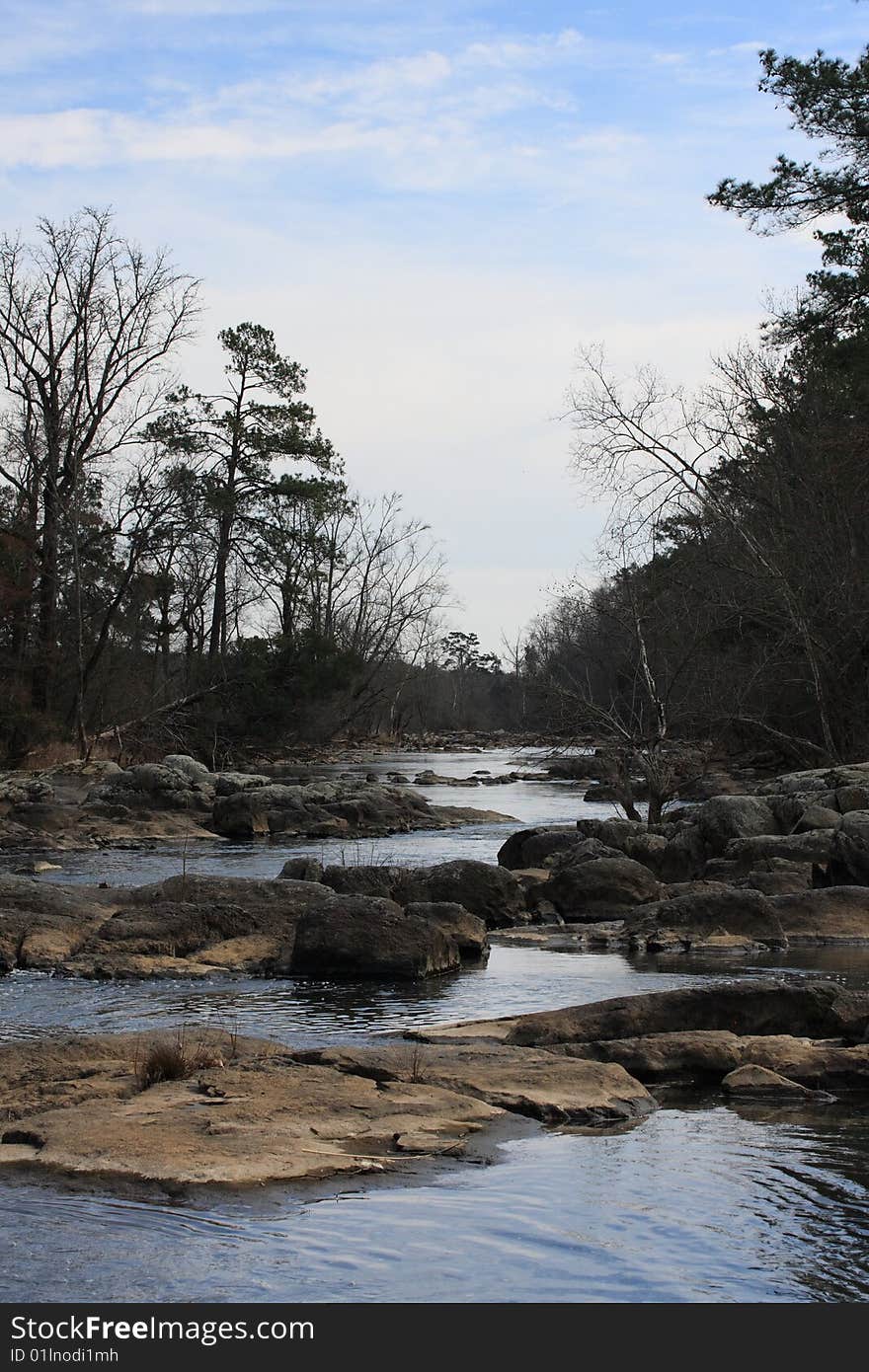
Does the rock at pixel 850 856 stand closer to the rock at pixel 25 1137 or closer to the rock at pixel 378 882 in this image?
the rock at pixel 378 882

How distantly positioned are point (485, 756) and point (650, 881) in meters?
45.1

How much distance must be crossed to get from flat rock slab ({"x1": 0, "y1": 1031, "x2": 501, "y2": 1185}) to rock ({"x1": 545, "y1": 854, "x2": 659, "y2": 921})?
7201mm

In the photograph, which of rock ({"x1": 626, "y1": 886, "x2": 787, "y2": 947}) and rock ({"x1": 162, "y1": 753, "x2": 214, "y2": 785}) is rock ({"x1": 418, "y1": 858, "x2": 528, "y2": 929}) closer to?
rock ({"x1": 626, "y1": 886, "x2": 787, "y2": 947})

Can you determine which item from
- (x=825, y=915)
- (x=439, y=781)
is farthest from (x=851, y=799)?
(x=439, y=781)

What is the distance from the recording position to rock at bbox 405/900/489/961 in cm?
1195

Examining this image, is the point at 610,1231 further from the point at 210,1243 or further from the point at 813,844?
the point at 813,844

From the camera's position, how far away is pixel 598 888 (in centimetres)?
1467

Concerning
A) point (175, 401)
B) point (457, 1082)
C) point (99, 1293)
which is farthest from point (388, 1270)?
point (175, 401)

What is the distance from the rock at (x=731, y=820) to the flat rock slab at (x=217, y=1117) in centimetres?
1056

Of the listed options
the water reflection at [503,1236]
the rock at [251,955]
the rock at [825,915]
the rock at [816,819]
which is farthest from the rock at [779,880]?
the water reflection at [503,1236]

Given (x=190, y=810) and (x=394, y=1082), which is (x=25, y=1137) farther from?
(x=190, y=810)

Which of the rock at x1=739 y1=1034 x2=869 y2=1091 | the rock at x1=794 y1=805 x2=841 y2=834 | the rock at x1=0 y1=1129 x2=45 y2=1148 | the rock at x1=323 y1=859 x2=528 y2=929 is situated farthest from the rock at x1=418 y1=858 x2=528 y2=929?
the rock at x1=0 y1=1129 x2=45 y2=1148

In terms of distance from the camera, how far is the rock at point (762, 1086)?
732 centimetres

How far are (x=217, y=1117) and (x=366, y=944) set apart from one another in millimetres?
4846
